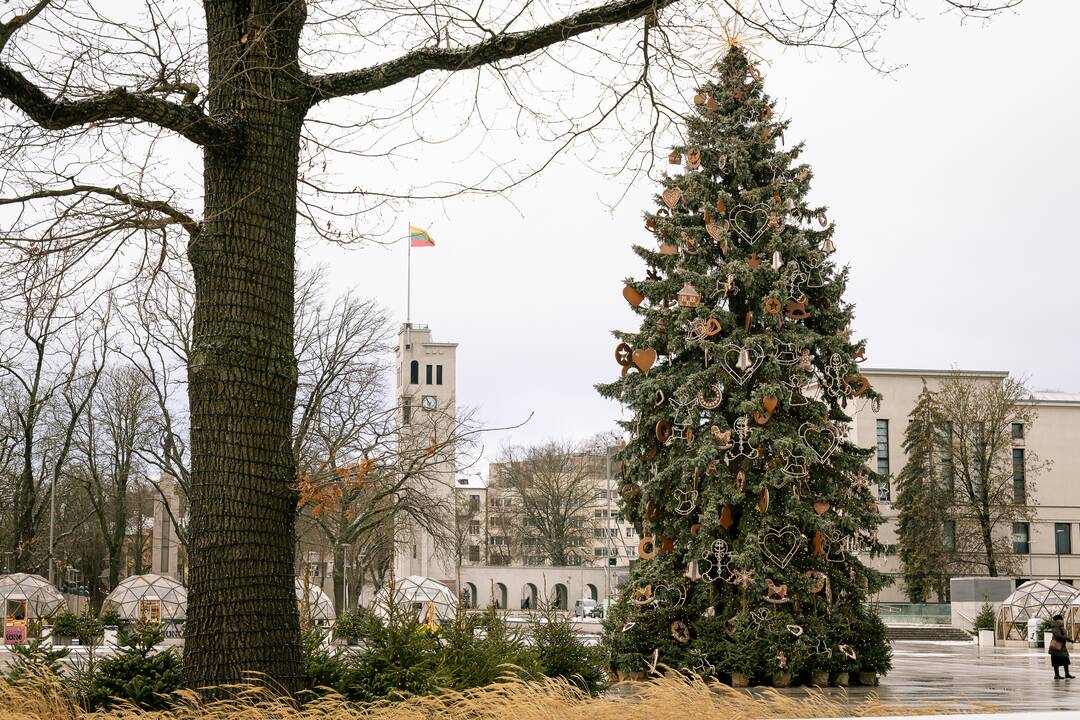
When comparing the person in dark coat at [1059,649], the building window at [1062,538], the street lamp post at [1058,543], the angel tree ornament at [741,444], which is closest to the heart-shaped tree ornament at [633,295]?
the angel tree ornament at [741,444]

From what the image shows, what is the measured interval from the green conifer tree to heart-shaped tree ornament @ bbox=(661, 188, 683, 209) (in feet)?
133

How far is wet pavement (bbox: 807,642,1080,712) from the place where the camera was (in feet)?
56.8

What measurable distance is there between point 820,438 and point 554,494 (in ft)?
200

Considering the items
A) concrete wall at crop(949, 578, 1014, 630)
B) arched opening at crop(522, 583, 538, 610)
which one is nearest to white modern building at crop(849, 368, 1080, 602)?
concrete wall at crop(949, 578, 1014, 630)

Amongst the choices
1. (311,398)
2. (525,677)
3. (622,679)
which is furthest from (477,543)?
(525,677)

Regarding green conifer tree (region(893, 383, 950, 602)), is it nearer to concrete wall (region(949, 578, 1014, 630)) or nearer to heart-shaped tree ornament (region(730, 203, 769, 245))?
concrete wall (region(949, 578, 1014, 630))

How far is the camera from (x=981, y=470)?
5959 centimetres

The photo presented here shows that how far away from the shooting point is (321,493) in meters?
9.24

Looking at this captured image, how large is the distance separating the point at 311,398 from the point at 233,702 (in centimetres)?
2765

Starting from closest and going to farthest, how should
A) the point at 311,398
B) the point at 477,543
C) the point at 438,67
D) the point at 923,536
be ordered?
the point at 438,67, the point at 311,398, the point at 923,536, the point at 477,543

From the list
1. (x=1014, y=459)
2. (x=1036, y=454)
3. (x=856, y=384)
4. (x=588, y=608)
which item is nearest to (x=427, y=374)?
(x=588, y=608)

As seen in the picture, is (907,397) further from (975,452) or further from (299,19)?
(299,19)

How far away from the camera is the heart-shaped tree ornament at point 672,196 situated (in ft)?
70.3

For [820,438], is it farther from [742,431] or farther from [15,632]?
[15,632]
